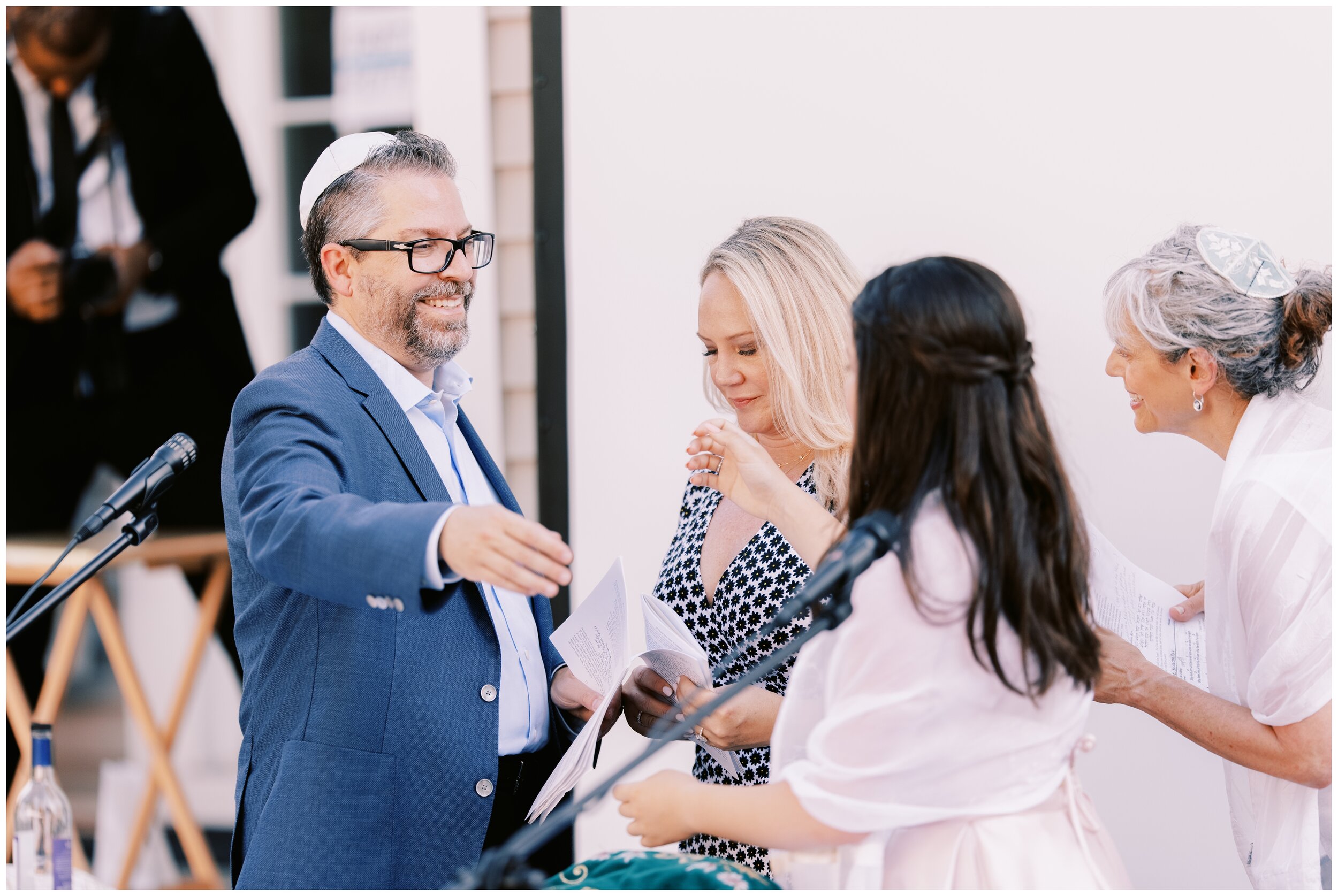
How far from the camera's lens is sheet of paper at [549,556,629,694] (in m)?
1.66

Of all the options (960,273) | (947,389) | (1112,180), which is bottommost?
(947,389)

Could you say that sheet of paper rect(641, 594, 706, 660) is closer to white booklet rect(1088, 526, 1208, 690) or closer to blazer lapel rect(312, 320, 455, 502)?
blazer lapel rect(312, 320, 455, 502)

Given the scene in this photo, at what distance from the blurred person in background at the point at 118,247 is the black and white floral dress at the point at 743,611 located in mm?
2015

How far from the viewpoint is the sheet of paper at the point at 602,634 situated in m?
1.66

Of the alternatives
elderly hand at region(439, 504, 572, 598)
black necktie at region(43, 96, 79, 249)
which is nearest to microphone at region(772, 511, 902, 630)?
elderly hand at region(439, 504, 572, 598)

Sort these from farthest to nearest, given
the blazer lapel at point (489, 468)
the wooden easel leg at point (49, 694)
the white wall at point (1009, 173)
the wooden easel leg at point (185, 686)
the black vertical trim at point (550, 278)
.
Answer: the wooden easel leg at point (185, 686) → the wooden easel leg at point (49, 694) → the black vertical trim at point (550, 278) → the white wall at point (1009, 173) → the blazer lapel at point (489, 468)

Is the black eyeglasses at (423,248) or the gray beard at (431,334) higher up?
the black eyeglasses at (423,248)

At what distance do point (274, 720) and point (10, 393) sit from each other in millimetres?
2552

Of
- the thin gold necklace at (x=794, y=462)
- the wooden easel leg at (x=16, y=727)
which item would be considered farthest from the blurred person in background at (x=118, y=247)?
the thin gold necklace at (x=794, y=462)

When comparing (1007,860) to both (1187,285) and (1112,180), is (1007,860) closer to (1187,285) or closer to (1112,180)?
(1187,285)

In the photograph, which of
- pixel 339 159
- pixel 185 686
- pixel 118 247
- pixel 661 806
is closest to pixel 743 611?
pixel 661 806

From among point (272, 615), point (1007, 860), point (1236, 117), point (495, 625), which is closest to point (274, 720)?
point (272, 615)

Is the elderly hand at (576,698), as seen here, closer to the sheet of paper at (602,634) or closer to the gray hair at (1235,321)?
the sheet of paper at (602,634)

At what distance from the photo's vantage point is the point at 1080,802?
4.34 ft
